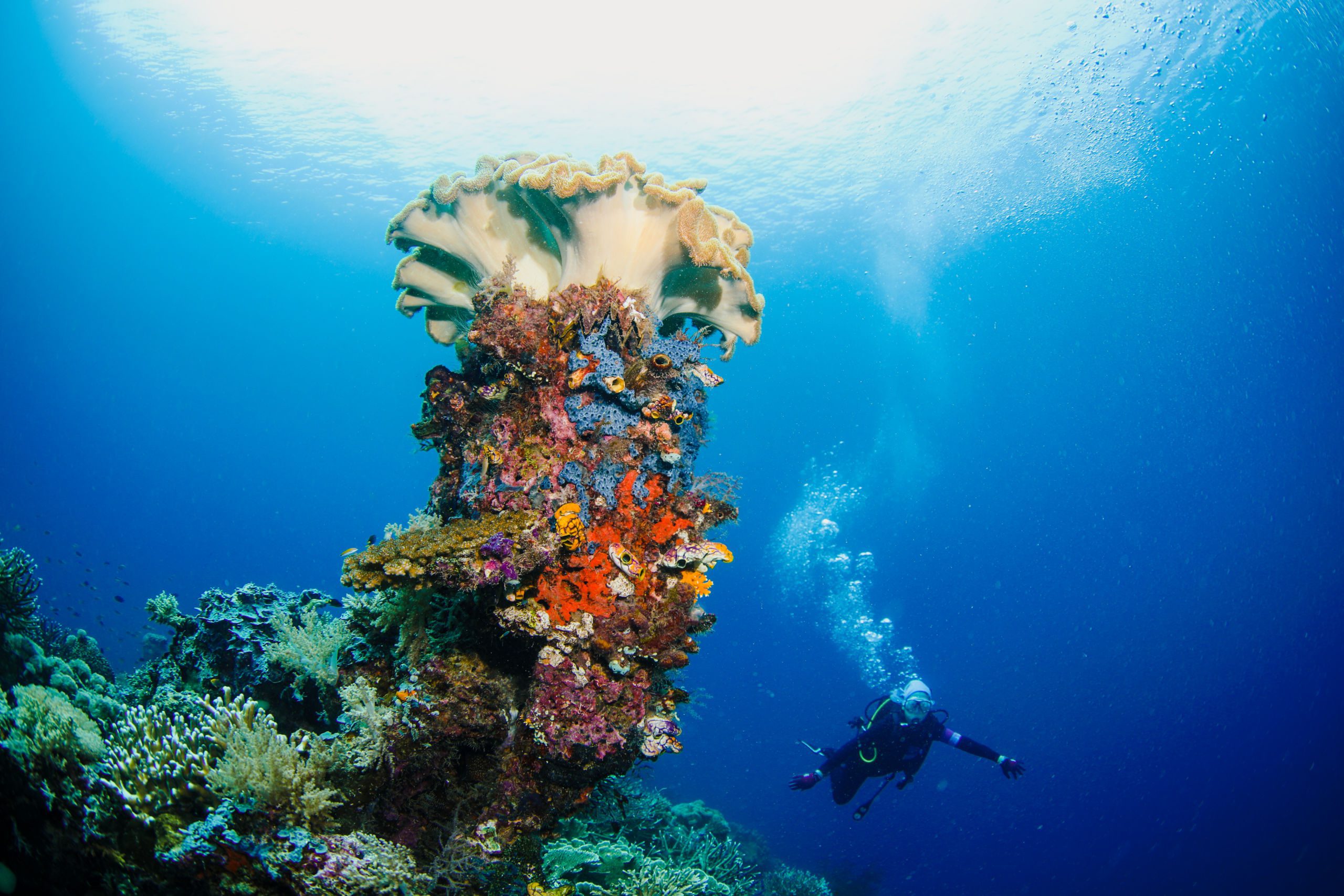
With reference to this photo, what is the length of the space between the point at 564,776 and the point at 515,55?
26692mm

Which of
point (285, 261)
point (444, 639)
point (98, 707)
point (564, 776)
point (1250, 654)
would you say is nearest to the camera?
point (564, 776)

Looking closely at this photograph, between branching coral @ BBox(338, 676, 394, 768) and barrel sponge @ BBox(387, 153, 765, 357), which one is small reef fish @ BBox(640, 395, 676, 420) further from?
branching coral @ BBox(338, 676, 394, 768)

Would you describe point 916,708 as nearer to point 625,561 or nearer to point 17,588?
point 625,561

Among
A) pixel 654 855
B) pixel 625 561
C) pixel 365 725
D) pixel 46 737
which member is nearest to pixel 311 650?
pixel 46 737

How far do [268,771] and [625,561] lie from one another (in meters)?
1.94

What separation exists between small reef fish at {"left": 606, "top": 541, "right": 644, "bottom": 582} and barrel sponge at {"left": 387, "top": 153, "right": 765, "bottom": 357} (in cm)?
192

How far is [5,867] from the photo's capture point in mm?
2156

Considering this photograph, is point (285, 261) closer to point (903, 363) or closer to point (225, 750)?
point (225, 750)

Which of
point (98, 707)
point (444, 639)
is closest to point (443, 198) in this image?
point (444, 639)

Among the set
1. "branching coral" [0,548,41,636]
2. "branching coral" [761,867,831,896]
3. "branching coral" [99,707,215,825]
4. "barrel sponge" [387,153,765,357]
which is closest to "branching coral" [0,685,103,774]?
"branching coral" [99,707,215,825]

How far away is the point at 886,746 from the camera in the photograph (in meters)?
11.9

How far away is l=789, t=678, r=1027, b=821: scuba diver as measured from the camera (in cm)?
1162

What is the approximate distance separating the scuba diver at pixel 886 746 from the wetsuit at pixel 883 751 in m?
0.01

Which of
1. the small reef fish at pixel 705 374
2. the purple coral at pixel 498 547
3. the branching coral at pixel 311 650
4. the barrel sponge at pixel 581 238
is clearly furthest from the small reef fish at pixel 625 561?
the branching coral at pixel 311 650
